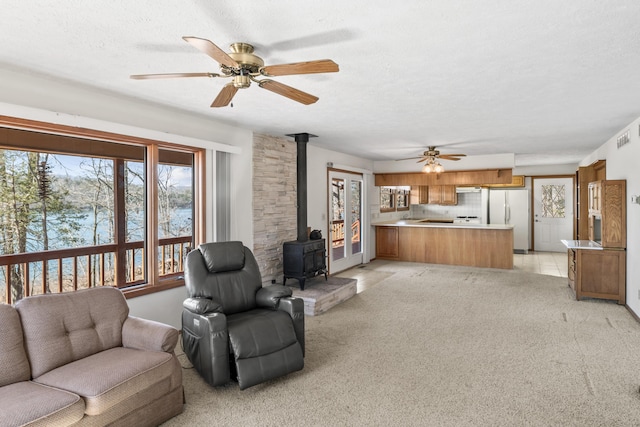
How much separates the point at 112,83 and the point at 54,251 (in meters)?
2.28

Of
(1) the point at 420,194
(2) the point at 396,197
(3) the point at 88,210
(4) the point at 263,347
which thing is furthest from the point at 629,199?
(3) the point at 88,210

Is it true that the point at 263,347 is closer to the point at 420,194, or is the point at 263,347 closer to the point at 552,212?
the point at 420,194

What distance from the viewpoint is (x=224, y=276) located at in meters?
3.43

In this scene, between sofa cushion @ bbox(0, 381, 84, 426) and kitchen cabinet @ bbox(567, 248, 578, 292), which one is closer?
sofa cushion @ bbox(0, 381, 84, 426)

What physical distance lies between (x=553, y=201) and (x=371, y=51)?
9.43m

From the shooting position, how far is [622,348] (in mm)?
3537

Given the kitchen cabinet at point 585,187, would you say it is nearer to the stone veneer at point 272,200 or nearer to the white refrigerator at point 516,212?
the white refrigerator at point 516,212

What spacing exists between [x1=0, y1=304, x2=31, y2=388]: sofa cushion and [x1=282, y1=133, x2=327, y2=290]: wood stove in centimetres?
321

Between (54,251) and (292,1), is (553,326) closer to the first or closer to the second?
(292,1)

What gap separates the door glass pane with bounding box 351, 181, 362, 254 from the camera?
25.7 ft

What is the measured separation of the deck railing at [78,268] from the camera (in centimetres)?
389

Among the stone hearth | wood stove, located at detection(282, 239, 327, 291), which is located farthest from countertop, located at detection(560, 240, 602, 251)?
wood stove, located at detection(282, 239, 327, 291)

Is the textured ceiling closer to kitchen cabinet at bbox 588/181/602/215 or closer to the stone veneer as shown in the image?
the stone veneer

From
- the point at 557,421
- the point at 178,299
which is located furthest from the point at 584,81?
the point at 178,299
